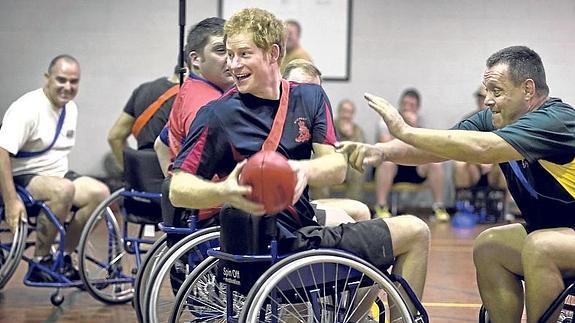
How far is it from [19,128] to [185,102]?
1.35 meters

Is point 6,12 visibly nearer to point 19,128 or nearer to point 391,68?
point 391,68

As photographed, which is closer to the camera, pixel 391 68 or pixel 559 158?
pixel 559 158

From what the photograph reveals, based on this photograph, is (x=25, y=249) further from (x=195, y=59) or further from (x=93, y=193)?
(x=195, y=59)

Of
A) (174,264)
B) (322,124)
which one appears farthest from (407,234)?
(174,264)

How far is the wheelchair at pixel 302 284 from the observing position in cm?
273

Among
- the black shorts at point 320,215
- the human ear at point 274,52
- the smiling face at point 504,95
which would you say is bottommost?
the black shorts at point 320,215

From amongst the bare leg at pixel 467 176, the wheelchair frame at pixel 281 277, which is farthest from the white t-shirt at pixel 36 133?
the bare leg at pixel 467 176

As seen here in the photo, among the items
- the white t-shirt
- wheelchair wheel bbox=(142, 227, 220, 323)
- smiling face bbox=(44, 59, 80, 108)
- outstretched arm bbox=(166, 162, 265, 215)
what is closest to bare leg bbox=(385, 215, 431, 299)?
outstretched arm bbox=(166, 162, 265, 215)

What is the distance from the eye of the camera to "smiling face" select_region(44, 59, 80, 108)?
4.98m

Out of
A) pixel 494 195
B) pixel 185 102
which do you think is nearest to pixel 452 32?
pixel 494 195

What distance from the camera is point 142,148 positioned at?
4.61 m

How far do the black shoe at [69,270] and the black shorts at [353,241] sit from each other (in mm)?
2241

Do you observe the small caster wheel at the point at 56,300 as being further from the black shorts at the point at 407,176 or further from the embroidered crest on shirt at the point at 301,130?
the black shorts at the point at 407,176

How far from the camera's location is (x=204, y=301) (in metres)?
3.27
